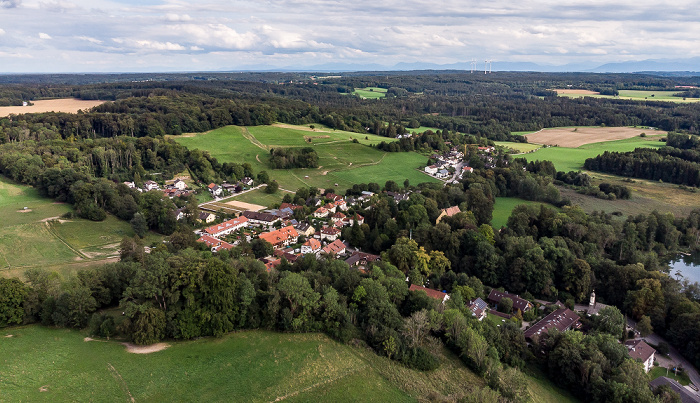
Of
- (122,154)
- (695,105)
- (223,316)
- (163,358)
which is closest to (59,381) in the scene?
(163,358)

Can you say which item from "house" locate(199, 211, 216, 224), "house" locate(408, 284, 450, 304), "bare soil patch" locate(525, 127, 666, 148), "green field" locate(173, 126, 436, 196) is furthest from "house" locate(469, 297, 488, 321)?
"bare soil patch" locate(525, 127, 666, 148)

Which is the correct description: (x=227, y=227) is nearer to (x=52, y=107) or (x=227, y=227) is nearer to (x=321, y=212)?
(x=321, y=212)

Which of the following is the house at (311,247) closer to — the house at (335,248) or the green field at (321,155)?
the house at (335,248)

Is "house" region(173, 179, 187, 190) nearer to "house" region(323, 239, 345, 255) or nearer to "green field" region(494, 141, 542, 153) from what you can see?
"house" region(323, 239, 345, 255)

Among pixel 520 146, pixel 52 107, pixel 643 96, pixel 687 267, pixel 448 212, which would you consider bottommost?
pixel 687 267

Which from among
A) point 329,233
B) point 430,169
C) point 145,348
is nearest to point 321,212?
point 329,233

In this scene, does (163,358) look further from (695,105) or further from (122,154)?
(695,105)
